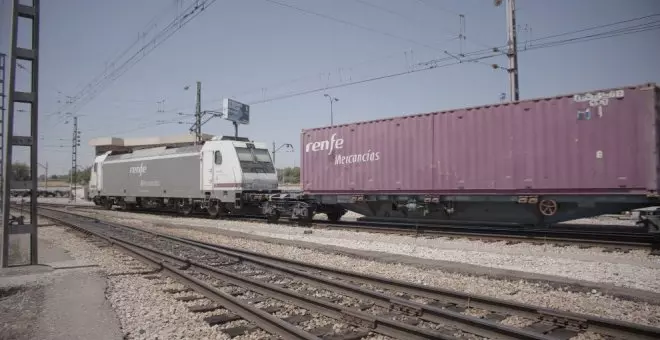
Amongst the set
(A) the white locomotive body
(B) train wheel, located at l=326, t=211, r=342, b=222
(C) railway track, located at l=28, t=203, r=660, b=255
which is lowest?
(C) railway track, located at l=28, t=203, r=660, b=255

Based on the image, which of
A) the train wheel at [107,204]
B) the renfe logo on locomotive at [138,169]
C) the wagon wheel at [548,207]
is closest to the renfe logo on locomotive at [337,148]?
the wagon wheel at [548,207]

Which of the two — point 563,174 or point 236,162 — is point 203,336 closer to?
point 563,174

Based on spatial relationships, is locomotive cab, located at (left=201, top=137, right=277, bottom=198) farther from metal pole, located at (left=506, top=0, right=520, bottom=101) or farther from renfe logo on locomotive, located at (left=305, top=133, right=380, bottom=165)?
metal pole, located at (left=506, top=0, right=520, bottom=101)

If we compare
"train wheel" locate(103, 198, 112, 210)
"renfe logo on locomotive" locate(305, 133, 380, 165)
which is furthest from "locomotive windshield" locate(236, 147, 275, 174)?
"train wheel" locate(103, 198, 112, 210)

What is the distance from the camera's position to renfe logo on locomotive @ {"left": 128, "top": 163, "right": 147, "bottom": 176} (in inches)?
982

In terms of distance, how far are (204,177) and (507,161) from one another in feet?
43.9

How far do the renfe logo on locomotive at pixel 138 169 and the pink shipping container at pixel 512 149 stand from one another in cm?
1298

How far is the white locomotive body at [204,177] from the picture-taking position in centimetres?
1906

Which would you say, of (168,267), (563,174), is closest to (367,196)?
(563,174)

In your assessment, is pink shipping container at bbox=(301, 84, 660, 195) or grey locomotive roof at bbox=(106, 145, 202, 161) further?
grey locomotive roof at bbox=(106, 145, 202, 161)

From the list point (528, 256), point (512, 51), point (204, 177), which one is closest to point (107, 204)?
point (204, 177)

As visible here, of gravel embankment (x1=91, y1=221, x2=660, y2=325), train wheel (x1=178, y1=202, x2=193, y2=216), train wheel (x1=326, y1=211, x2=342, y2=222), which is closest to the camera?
gravel embankment (x1=91, y1=221, x2=660, y2=325)

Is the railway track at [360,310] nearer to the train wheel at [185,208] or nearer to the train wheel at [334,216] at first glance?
the train wheel at [334,216]

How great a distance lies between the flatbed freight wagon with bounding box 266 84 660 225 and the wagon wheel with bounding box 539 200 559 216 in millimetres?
26
